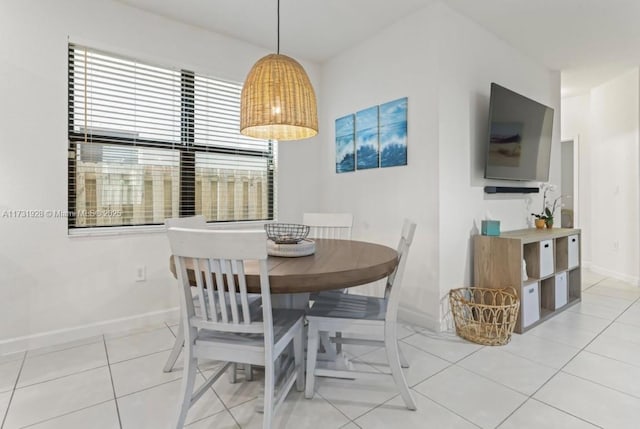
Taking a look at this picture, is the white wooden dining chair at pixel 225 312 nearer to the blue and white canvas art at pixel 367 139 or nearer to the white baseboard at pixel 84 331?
the white baseboard at pixel 84 331

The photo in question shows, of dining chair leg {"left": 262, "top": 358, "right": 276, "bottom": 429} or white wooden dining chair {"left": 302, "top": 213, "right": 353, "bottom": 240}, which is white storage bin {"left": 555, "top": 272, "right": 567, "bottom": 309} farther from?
dining chair leg {"left": 262, "top": 358, "right": 276, "bottom": 429}

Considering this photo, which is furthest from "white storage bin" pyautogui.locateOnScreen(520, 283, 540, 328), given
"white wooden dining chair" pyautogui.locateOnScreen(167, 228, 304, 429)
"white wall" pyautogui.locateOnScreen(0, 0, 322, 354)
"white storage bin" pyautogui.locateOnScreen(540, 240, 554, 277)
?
"white wall" pyautogui.locateOnScreen(0, 0, 322, 354)

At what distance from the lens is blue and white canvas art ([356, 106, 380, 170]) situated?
125 inches

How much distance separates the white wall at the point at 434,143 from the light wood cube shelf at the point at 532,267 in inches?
6.4

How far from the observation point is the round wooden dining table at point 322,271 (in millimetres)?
1361

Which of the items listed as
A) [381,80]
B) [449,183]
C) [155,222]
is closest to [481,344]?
[449,183]

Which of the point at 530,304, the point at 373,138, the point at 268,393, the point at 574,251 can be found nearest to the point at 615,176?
the point at 574,251

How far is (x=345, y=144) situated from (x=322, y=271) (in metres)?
2.33

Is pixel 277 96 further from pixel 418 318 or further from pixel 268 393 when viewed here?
pixel 418 318

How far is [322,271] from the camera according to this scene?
144cm

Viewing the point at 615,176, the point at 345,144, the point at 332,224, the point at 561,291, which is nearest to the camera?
the point at 332,224

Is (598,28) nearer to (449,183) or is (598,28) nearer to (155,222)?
(449,183)

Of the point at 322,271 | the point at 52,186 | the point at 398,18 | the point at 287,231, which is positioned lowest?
the point at 322,271

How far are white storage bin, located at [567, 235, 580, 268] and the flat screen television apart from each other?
26.7 inches
